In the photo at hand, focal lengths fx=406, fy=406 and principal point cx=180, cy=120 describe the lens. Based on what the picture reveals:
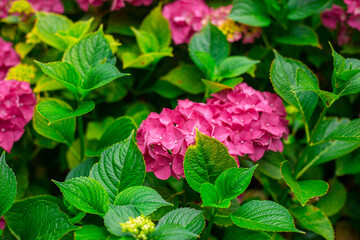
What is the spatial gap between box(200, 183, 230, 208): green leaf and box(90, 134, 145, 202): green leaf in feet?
0.59

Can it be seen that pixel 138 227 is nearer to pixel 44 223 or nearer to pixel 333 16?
pixel 44 223

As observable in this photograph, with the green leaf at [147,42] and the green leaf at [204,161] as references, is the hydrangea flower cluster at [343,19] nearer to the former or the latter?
the green leaf at [147,42]

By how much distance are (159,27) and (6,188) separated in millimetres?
935

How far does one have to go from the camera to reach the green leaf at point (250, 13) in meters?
1.59

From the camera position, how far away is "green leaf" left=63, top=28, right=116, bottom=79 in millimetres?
1372

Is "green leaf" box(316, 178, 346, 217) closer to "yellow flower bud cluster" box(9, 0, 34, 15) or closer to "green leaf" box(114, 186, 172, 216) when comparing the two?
"green leaf" box(114, 186, 172, 216)

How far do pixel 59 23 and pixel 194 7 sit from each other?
1.85 feet

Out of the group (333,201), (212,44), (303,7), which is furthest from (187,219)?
(303,7)

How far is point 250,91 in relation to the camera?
1.42 meters

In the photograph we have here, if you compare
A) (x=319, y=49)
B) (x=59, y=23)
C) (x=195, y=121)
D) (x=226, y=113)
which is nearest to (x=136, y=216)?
(x=195, y=121)

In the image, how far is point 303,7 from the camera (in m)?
1.62

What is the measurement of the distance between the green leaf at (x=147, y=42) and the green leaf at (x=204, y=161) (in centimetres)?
66

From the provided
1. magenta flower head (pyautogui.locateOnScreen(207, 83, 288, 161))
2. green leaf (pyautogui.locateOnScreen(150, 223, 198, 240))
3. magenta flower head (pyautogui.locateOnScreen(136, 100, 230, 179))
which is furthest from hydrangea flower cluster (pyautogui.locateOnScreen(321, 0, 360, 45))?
green leaf (pyautogui.locateOnScreen(150, 223, 198, 240))

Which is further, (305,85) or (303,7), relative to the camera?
(303,7)
